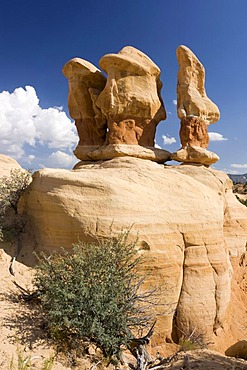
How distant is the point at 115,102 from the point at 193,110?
9.99ft

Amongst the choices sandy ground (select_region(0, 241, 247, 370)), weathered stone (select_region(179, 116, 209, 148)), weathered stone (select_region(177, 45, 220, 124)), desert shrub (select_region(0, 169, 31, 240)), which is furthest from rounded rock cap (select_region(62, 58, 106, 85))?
sandy ground (select_region(0, 241, 247, 370))

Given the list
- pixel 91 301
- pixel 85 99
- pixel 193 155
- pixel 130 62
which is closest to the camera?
pixel 91 301

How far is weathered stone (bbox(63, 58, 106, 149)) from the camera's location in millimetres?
12961

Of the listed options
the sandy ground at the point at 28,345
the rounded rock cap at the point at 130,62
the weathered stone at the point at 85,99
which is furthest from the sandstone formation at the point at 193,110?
the sandy ground at the point at 28,345

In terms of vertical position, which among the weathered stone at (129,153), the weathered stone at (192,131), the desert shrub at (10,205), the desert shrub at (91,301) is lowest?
the desert shrub at (91,301)

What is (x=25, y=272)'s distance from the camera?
8.28 meters

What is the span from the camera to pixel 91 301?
606cm

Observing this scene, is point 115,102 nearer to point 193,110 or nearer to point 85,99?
point 85,99

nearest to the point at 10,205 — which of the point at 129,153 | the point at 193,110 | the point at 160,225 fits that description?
the point at 129,153

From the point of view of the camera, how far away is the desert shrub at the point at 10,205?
31.5ft

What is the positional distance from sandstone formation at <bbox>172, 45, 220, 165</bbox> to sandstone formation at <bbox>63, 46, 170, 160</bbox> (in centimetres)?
92

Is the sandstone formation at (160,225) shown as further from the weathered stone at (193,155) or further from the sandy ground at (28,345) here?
the weathered stone at (193,155)

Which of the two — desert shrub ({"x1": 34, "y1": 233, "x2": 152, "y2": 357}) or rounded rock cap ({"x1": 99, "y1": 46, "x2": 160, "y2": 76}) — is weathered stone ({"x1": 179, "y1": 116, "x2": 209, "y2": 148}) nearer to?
rounded rock cap ({"x1": 99, "y1": 46, "x2": 160, "y2": 76})

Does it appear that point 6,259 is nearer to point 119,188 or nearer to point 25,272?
A: point 25,272
